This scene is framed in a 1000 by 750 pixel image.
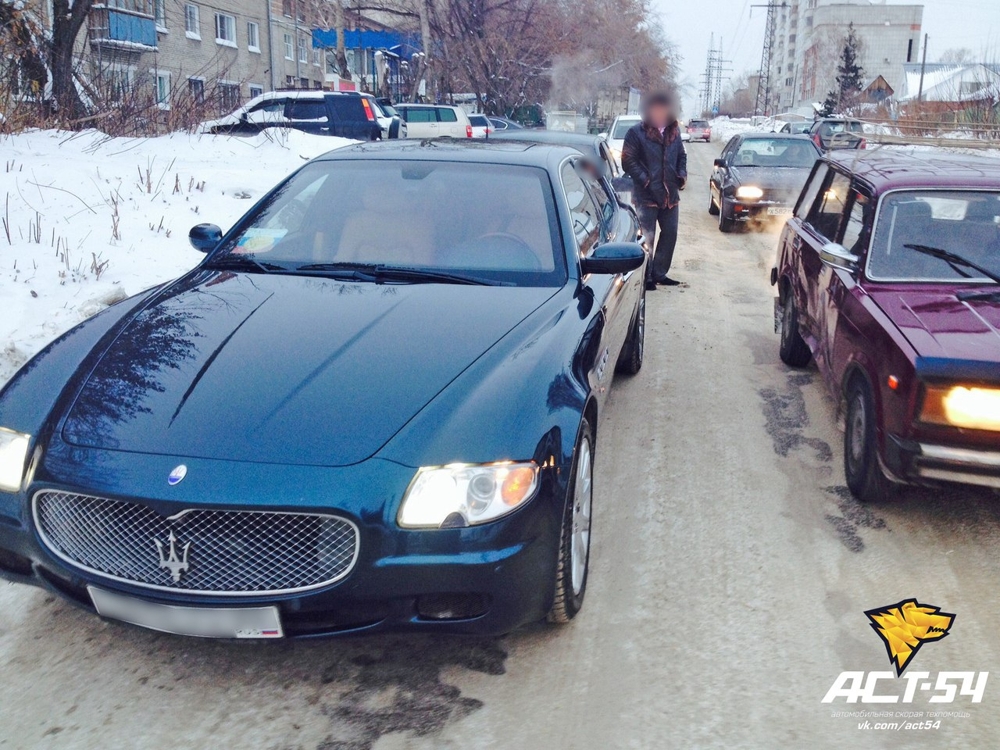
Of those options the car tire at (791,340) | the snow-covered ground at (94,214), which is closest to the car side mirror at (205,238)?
the snow-covered ground at (94,214)

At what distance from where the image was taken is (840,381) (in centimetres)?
467

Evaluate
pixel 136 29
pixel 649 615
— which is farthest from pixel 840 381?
pixel 136 29

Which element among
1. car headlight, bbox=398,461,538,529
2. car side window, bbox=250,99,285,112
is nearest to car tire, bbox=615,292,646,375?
car headlight, bbox=398,461,538,529

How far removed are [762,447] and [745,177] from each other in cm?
921

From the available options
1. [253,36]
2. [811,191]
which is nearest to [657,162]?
[811,191]

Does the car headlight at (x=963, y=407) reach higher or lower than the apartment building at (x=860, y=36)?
lower

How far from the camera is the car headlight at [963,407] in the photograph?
359 centimetres

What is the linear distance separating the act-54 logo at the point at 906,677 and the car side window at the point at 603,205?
254cm

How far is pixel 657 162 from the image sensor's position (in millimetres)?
8844

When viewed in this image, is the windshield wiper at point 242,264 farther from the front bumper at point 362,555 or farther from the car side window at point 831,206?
the car side window at point 831,206

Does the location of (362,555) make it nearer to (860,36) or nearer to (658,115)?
(658,115)

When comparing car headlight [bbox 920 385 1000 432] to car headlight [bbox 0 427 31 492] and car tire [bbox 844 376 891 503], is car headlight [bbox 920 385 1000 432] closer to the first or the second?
car tire [bbox 844 376 891 503]

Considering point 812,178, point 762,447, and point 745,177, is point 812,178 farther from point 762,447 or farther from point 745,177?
point 745,177

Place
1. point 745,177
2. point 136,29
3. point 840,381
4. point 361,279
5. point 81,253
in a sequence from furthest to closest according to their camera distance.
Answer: point 136,29 < point 745,177 < point 81,253 < point 840,381 < point 361,279
